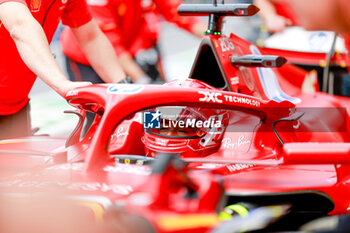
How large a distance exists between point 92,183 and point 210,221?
1.67 ft

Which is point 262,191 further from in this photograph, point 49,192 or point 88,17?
point 88,17

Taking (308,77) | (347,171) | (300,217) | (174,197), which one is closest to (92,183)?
(174,197)

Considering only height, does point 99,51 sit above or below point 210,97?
below

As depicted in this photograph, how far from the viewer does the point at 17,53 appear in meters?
3.06

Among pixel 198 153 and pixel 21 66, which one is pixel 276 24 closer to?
pixel 21 66

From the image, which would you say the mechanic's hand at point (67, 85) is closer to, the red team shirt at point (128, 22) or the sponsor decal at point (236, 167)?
the sponsor decal at point (236, 167)

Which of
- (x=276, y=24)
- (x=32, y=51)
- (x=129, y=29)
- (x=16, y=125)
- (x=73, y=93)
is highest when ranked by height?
(x=32, y=51)

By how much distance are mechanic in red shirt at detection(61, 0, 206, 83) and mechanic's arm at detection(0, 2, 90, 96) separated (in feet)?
4.60

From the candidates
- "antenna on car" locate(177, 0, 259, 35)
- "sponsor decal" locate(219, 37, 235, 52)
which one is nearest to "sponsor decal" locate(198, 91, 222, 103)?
"sponsor decal" locate(219, 37, 235, 52)

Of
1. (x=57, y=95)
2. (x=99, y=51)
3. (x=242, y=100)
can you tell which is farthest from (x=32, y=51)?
(x=57, y=95)

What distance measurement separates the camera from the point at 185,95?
2.20 meters

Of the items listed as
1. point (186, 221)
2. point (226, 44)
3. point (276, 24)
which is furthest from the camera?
point (276, 24)

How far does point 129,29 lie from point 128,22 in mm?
81

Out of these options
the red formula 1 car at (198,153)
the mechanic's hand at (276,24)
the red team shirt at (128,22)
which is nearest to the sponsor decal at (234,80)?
the red formula 1 car at (198,153)
